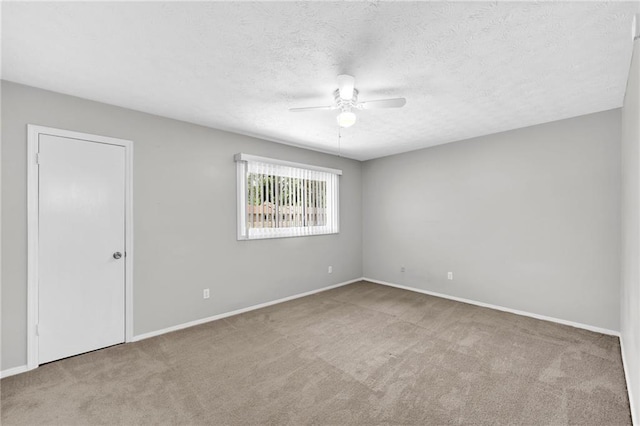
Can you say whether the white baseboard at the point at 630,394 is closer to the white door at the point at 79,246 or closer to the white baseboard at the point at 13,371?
the white door at the point at 79,246

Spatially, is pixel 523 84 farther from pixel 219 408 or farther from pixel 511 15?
pixel 219 408

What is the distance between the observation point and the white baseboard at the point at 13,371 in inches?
92.6

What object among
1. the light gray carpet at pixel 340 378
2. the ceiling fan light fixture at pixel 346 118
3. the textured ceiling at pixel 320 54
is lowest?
the light gray carpet at pixel 340 378

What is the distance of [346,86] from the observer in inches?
89.9

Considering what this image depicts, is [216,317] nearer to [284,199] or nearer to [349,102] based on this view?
[284,199]

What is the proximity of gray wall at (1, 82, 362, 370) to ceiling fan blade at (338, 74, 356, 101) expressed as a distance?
205cm

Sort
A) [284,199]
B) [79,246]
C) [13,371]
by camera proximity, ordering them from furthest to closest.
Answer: [284,199], [79,246], [13,371]

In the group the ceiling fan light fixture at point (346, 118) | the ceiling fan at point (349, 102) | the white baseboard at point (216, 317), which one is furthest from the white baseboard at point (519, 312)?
the ceiling fan light fixture at point (346, 118)

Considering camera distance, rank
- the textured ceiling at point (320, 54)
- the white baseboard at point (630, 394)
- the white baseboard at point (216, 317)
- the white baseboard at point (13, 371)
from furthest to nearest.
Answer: the white baseboard at point (216, 317), the white baseboard at point (13, 371), the white baseboard at point (630, 394), the textured ceiling at point (320, 54)

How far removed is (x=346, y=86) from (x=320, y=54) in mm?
367

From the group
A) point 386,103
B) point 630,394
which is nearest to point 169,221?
point 386,103

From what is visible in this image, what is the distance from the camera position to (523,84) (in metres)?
2.49

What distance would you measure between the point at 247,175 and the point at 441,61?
276 cm

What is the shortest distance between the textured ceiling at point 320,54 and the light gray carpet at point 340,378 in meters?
2.49
